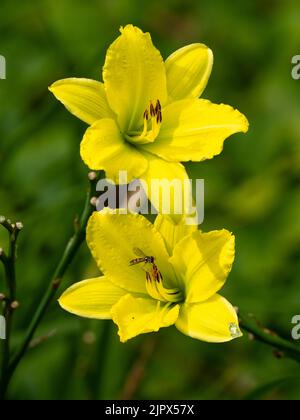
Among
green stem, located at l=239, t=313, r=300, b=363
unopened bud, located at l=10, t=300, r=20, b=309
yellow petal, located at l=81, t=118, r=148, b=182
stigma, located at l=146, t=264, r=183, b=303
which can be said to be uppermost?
yellow petal, located at l=81, t=118, r=148, b=182

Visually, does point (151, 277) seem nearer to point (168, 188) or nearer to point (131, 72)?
point (168, 188)

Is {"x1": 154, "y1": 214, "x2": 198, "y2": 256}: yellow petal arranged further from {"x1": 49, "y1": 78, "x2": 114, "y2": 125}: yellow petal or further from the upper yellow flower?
{"x1": 49, "y1": 78, "x2": 114, "y2": 125}: yellow petal

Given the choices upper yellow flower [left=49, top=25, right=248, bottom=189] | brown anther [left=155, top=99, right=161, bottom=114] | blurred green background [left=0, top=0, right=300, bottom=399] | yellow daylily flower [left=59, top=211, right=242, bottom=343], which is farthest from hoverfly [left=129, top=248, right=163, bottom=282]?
blurred green background [left=0, top=0, right=300, bottom=399]

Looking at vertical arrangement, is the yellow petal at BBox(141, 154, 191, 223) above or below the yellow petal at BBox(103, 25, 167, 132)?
below

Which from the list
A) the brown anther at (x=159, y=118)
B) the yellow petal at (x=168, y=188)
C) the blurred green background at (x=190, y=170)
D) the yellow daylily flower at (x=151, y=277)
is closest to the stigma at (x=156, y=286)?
the yellow daylily flower at (x=151, y=277)

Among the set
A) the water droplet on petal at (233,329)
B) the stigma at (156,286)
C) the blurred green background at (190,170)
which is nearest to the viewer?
the water droplet on petal at (233,329)

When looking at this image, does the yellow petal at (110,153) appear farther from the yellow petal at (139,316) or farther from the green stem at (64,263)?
the yellow petal at (139,316)

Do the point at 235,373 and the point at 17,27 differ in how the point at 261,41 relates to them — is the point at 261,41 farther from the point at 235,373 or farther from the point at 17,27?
the point at 235,373
